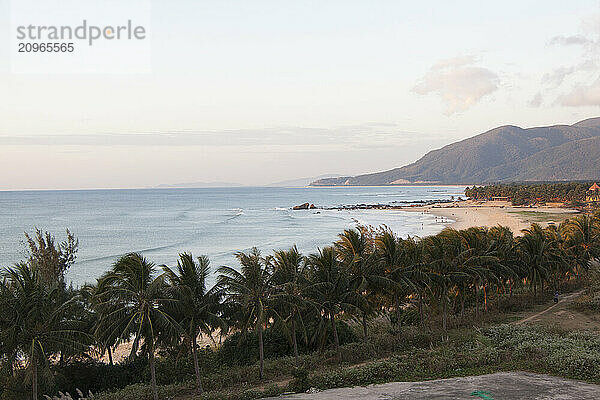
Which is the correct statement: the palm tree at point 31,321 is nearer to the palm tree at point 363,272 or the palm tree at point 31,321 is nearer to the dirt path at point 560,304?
the palm tree at point 363,272

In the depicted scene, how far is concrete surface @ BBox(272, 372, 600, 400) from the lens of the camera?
495 inches

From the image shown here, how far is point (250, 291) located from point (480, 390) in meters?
7.94

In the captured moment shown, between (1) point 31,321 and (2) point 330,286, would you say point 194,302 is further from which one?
(2) point 330,286

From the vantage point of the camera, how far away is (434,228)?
78562 mm

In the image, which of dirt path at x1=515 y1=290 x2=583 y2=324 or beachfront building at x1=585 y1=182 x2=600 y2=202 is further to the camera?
beachfront building at x1=585 y1=182 x2=600 y2=202

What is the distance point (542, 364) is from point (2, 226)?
97.3 m

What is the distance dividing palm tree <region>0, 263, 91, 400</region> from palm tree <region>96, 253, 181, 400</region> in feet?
3.92

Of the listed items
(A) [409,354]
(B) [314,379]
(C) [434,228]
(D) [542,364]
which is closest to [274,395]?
(B) [314,379]

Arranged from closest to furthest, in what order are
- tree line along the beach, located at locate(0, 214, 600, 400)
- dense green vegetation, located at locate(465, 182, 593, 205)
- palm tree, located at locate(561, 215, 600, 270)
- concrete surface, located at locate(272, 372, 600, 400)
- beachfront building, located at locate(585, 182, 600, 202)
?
1. concrete surface, located at locate(272, 372, 600, 400)
2. tree line along the beach, located at locate(0, 214, 600, 400)
3. palm tree, located at locate(561, 215, 600, 270)
4. beachfront building, located at locate(585, 182, 600, 202)
5. dense green vegetation, located at locate(465, 182, 593, 205)

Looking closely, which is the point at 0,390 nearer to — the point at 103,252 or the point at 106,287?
the point at 106,287

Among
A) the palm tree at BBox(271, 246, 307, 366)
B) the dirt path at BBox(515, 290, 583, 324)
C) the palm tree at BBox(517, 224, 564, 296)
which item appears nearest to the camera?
the palm tree at BBox(271, 246, 307, 366)

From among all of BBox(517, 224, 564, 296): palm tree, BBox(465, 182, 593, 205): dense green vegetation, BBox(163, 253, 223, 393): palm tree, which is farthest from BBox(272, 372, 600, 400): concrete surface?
BBox(465, 182, 593, 205): dense green vegetation

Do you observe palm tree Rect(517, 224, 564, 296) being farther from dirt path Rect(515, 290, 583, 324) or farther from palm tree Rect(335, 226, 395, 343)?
palm tree Rect(335, 226, 395, 343)

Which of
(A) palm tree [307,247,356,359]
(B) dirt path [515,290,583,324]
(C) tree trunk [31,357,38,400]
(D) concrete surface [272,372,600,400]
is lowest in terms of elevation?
(B) dirt path [515,290,583,324]
